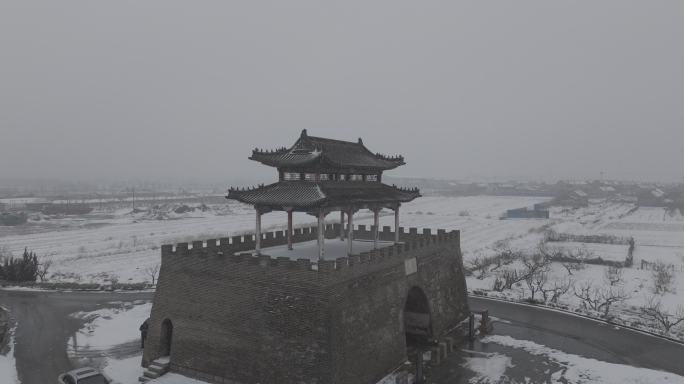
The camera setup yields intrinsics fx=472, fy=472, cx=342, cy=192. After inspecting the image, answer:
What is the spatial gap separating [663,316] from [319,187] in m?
20.7

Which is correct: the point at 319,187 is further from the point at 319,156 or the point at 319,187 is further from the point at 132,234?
the point at 132,234

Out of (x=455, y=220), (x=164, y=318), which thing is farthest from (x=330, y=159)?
(x=455, y=220)

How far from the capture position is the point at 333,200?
18.4 m

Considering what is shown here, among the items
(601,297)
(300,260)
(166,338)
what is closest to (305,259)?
(300,260)

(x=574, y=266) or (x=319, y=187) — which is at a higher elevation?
(x=319, y=187)

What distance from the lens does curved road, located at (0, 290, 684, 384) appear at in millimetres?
20016

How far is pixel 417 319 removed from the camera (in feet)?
76.2

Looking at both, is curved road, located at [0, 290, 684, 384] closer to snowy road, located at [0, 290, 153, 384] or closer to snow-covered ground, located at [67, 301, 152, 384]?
snowy road, located at [0, 290, 153, 384]

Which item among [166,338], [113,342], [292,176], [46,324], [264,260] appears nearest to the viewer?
[264,260]

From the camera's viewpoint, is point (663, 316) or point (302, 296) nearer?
point (302, 296)

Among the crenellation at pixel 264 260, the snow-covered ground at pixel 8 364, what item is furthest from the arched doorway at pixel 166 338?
the crenellation at pixel 264 260

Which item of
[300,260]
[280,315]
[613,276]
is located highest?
[300,260]

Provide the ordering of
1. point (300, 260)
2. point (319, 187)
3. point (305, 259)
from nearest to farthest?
point (305, 259) → point (300, 260) → point (319, 187)

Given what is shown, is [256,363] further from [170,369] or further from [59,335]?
[59,335]
